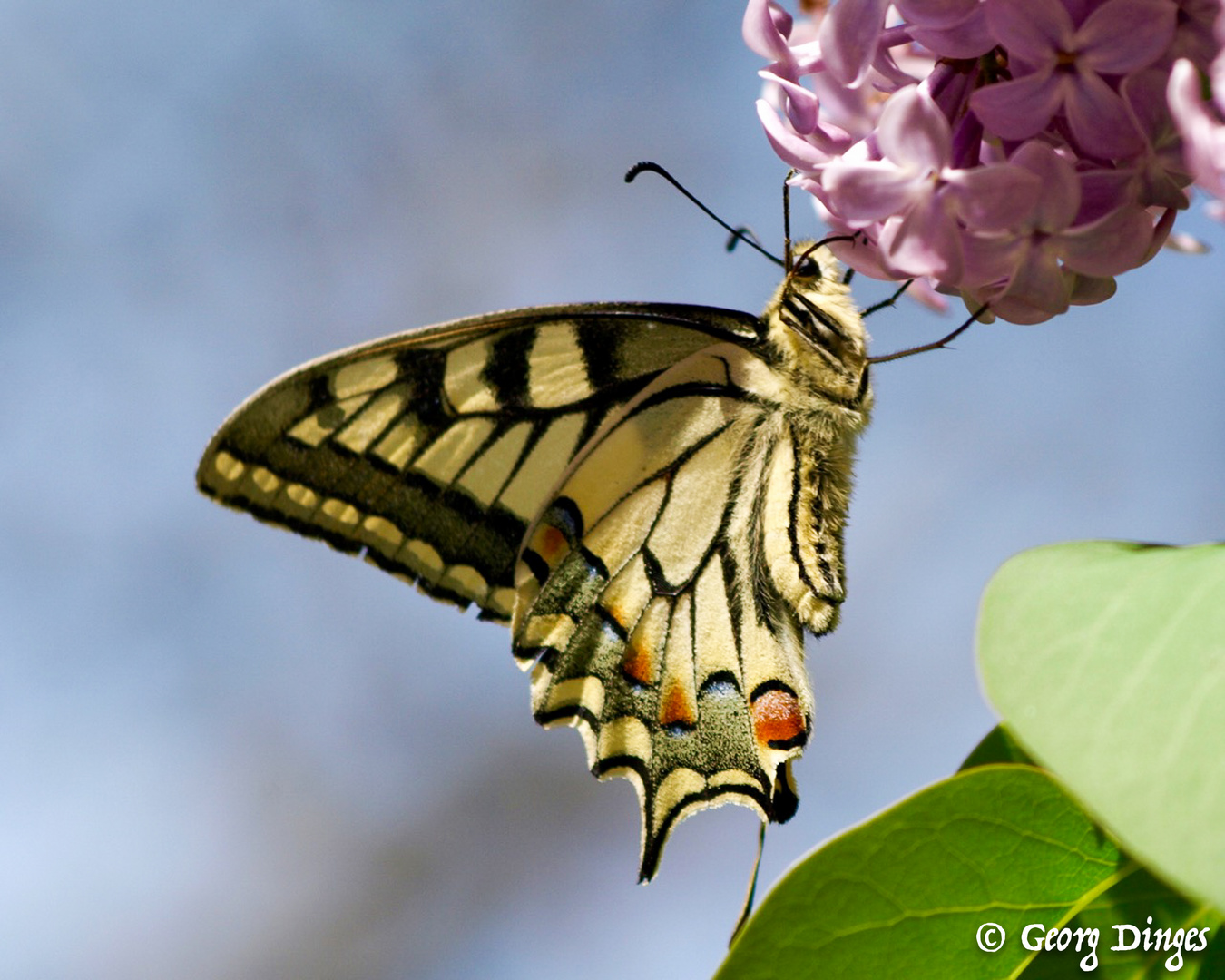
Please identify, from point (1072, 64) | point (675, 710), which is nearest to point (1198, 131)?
point (1072, 64)

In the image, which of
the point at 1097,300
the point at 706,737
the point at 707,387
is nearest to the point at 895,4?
the point at 1097,300

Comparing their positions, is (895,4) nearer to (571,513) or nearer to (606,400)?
(606,400)

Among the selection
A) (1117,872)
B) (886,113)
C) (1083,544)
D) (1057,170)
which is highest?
(886,113)

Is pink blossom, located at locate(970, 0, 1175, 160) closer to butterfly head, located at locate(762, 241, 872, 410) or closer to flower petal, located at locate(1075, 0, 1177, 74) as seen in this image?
flower petal, located at locate(1075, 0, 1177, 74)

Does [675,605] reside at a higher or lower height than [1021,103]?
lower

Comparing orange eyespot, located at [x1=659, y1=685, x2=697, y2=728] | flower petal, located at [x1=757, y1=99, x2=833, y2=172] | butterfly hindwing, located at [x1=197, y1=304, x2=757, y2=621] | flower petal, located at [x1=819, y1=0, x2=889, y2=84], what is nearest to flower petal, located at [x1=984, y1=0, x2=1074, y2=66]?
flower petal, located at [x1=819, y1=0, x2=889, y2=84]

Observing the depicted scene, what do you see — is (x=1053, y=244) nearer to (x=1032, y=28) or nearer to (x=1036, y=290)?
(x=1036, y=290)
